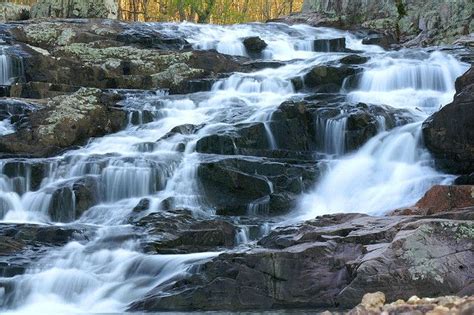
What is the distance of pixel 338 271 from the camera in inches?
310

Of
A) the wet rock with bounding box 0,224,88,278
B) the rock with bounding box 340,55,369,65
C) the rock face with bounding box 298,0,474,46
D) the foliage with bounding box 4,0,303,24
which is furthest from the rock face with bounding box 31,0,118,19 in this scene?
the wet rock with bounding box 0,224,88,278

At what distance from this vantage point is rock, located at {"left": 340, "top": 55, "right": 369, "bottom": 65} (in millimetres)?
19031

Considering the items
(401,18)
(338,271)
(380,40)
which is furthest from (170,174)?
(401,18)

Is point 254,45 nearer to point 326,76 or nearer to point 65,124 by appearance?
point 326,76

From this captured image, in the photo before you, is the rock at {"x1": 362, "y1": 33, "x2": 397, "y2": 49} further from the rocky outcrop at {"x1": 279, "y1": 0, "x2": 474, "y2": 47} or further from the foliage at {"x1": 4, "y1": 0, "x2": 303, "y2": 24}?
the foliage at {"x1": 4, "y1": 0, "x2": 303, "y2": 24}

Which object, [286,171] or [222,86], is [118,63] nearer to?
[222,86]

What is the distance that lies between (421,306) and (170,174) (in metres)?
10.1

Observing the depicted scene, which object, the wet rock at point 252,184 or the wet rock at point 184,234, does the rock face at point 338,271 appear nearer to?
the wet rock at point 184,234

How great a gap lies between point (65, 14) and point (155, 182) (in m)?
18.9

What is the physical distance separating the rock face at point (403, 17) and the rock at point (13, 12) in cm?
1260

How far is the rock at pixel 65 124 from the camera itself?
591 inches

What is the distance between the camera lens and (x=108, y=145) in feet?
50.4

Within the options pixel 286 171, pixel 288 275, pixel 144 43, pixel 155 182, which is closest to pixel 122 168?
pixel 155 182

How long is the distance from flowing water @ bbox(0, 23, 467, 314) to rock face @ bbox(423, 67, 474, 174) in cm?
36
